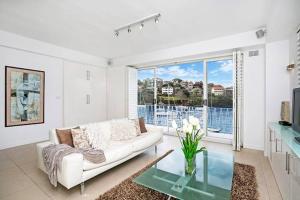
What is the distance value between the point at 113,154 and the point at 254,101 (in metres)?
3.31

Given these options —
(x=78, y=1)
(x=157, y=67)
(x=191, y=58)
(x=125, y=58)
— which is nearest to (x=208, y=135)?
(x=191, y=58)

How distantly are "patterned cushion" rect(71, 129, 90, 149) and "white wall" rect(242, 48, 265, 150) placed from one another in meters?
3.49

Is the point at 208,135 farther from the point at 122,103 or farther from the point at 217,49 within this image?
the point at 122,103

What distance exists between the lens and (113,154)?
7.52 ft

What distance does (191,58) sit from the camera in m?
4.41

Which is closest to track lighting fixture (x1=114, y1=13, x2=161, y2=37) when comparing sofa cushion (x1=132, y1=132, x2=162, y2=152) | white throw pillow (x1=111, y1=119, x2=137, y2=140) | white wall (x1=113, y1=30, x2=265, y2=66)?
white wall (x1=113, y1=30, x2=265, y2=66)

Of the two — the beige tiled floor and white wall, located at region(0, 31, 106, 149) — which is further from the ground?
white wall, located at region(0, 31, 106, 149)

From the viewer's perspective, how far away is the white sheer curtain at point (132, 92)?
546 cm

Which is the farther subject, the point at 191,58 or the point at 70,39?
the point at 191,58

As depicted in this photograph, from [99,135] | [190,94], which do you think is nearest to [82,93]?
[99,135]

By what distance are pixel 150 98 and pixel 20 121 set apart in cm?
375

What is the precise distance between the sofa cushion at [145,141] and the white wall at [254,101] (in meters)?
2.11

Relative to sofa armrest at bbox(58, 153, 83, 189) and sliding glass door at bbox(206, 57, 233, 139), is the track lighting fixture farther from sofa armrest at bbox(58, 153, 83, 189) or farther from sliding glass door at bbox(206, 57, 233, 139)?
A: sofa armrest at bbox(58, 153, 83, 189)

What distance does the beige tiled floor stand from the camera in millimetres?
1907
